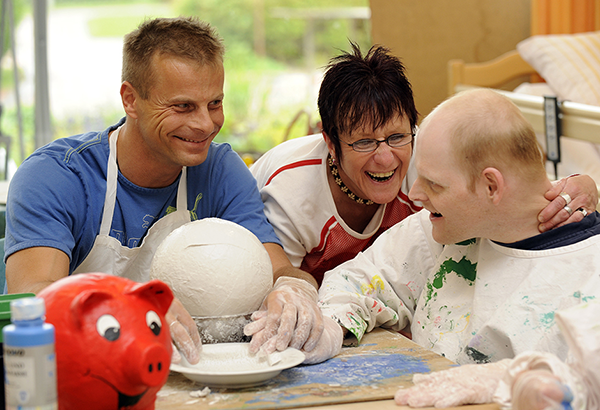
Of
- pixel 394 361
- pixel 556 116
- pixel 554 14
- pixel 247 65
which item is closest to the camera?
pixel 394 361

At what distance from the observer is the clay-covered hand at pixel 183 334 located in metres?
1.11

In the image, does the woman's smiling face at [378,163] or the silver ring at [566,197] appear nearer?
the silver ring at [566,197]

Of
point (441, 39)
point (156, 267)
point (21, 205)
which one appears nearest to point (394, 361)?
point (156, 267)

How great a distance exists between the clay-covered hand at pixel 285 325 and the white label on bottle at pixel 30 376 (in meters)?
0.48

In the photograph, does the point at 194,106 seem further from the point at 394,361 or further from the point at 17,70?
the point at 17,70

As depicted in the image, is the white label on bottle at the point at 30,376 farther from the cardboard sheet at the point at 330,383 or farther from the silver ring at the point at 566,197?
the silver ring at the point at 566,197

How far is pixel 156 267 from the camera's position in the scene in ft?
4.13

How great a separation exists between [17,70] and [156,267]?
3.65 meters

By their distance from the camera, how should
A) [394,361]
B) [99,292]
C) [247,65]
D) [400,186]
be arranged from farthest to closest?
[247,65] < [400,186] < [394,361] < [99,292]

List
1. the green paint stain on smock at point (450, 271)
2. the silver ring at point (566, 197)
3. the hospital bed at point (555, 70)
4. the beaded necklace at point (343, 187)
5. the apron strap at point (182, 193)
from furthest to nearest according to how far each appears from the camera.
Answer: the hospital bed at point (555, 70) < the beaded necklace at point (343, 187) < the apron strap at point (182, 193) < the green paint stain on smock at point (450, 271) < the silver ring at point (566, 197)

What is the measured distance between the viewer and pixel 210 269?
1.21 meters

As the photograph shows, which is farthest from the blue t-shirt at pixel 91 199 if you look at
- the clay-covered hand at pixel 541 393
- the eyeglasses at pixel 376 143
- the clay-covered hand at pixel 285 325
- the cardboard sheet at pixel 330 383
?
the clay-covered hand at pixel 541 393

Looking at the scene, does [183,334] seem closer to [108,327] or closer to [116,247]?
[108,327]

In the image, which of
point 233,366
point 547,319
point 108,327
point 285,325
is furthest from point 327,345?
point 108,327
